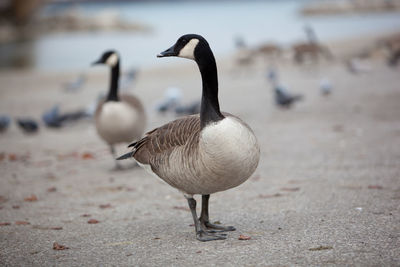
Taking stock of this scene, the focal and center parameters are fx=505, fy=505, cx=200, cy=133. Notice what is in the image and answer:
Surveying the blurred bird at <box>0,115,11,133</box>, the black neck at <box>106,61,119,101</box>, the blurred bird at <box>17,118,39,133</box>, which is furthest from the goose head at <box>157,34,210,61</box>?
the blurred bird at <box>0,115,11,133</box>

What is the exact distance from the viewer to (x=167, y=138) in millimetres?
4414

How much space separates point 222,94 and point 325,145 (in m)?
6.34

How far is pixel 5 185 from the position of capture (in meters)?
6.80

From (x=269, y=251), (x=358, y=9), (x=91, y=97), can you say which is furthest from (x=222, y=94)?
(x=358, y=9)

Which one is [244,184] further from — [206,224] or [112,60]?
[112,60]

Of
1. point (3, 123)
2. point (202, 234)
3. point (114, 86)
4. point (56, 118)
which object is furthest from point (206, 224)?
point (3, 123)

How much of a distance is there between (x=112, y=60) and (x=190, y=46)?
445 cm

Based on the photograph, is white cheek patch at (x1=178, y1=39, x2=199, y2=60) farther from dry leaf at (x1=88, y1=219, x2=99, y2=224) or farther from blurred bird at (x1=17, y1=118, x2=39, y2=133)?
blurred bird at (x1=17, y1=118, x2=39, y2=133)

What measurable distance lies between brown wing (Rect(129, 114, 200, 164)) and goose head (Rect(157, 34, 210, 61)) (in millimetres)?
603

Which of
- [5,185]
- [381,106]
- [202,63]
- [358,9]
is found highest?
[358,9]

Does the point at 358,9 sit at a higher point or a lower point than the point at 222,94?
higher

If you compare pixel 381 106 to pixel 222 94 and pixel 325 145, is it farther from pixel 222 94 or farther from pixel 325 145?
pixel 222 94

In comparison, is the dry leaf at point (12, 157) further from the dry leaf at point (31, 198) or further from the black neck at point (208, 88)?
the black neck at point (208, 88)

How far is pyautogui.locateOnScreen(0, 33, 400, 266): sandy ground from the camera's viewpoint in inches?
157
